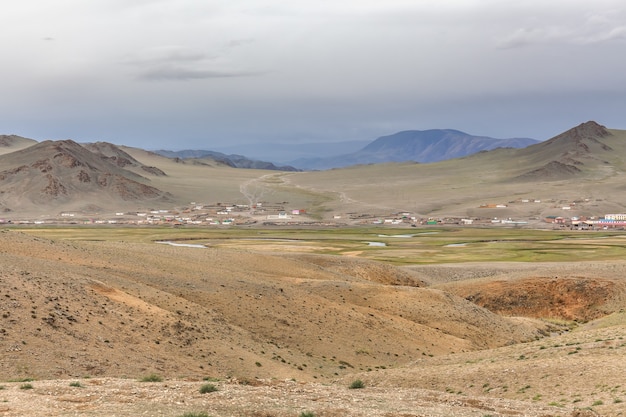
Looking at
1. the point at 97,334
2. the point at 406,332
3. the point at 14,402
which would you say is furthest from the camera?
the point at 406,332

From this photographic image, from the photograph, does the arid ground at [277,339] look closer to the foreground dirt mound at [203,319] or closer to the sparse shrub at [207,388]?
the foreground dirt mound at [203,319]

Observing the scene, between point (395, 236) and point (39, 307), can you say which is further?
point (395, 236)

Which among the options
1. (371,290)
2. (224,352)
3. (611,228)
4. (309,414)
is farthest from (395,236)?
(309,414)

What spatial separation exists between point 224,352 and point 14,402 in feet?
53.0

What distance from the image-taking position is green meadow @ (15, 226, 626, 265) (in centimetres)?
10575

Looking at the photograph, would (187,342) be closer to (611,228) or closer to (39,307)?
(39,307)

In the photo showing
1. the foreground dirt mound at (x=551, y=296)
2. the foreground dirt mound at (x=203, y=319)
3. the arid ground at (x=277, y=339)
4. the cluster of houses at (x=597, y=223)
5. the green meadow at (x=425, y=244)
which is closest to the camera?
the arid ground at (x=277, y=339)

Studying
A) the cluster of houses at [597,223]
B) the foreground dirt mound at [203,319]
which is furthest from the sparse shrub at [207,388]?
the cluster of houses at [597,223]

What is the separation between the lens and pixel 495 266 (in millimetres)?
85000

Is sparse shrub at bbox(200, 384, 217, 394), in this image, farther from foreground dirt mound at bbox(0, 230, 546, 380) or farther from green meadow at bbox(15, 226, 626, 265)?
green meadow at bbox(15, 226, 626, 265)

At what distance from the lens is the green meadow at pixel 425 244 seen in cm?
10575

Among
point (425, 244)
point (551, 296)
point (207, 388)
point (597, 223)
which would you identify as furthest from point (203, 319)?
point (597, 223)

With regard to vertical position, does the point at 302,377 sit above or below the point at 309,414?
below

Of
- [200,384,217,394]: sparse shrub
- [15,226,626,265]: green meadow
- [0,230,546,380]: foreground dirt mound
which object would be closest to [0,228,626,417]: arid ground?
[0,230,546,380]: foreground dirt mound
